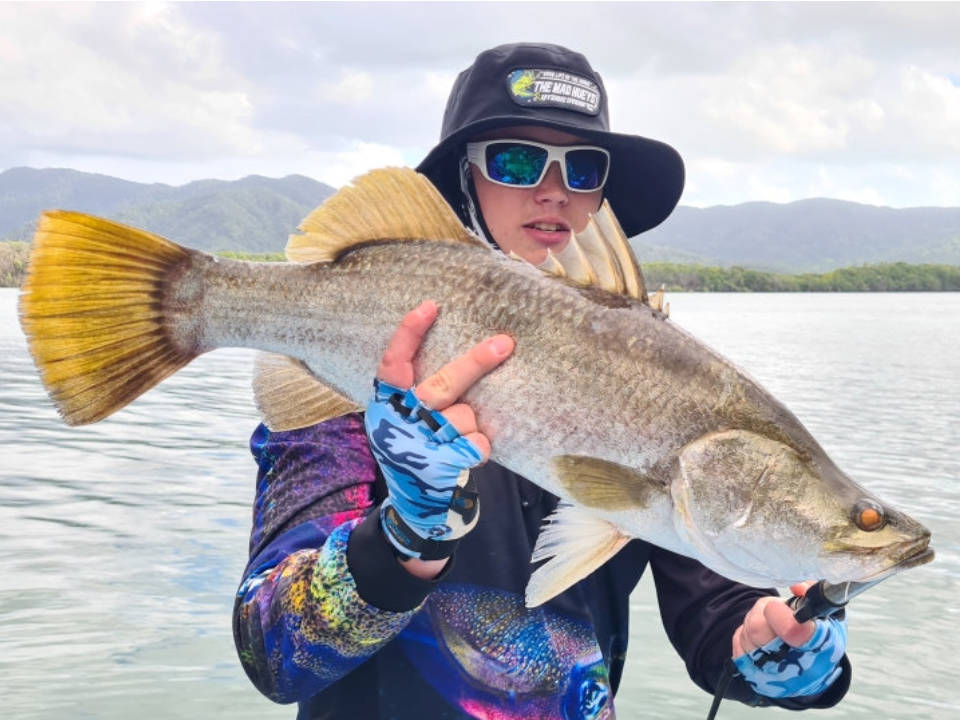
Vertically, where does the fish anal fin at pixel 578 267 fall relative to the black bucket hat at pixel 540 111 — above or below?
below

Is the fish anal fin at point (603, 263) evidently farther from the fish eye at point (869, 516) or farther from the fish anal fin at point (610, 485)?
the fish eye at point (869, 516)

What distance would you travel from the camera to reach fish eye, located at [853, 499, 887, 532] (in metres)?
2.29

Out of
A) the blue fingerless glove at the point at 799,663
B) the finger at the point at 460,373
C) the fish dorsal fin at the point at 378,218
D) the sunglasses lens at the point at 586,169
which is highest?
the sunglasses lens at the point at 586,169

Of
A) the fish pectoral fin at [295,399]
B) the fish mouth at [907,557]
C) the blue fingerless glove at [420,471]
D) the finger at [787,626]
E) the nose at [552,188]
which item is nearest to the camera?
the fish mouth at [907,557]

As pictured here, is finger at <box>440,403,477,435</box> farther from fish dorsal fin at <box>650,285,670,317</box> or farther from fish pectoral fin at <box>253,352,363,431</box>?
fish dorsal fin at <box>650,285,670,317</box>

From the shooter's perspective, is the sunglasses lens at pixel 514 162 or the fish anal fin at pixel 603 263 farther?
the sunglasses lens at pixel 514 162

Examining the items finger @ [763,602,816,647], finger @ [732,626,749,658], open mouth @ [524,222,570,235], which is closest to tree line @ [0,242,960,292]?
open mouth @ [524,222,570,235]

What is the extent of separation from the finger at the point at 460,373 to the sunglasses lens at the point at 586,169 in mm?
1608

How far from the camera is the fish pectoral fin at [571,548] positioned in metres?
2.40

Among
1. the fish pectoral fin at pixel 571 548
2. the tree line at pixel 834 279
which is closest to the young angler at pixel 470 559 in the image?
the fish pectoral fin at pixel 571 548

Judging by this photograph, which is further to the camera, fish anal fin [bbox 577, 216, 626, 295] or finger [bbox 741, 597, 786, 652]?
finger [bbox 741, 597, 786, 652]

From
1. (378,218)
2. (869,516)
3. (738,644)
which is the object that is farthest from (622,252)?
(738,644)

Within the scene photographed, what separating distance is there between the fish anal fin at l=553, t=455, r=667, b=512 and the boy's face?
145 centimetres

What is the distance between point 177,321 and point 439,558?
3.39ft
